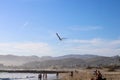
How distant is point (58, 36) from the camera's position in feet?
141

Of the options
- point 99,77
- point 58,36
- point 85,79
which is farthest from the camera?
point 85,79

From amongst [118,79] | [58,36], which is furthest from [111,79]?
[58,36]

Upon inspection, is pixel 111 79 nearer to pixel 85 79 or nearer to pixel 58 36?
pixel 85 79

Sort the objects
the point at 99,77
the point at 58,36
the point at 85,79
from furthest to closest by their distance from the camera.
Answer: the point at 85,79
the point at 58,36
the point at 99,77

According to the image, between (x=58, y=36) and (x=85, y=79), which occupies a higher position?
(x=58, y=36)

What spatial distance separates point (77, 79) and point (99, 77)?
69.3 feet

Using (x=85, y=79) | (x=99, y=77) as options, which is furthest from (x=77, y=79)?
(x=99, y=77)

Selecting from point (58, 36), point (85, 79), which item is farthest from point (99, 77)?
point (85, 79)

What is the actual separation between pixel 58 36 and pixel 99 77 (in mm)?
12630

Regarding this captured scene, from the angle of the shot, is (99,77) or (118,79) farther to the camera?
(118,79)

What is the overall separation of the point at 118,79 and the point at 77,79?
883cm

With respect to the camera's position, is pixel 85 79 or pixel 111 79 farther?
pixel 85 79

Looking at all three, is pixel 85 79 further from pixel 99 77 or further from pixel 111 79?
pixel 99 77

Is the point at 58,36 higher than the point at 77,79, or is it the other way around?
the point at 58,36
